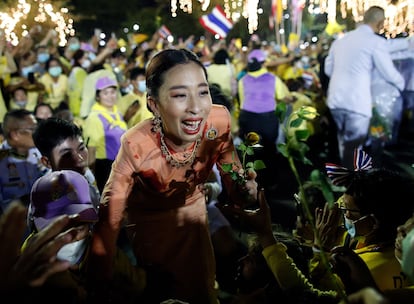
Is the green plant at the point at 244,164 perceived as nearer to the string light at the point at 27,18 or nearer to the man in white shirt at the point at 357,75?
the man in white shirt at the point at 357,75

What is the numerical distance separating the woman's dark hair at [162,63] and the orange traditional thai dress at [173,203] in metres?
0.20

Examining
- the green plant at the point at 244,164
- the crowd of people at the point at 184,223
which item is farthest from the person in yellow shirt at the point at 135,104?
the green plant at the point at 244,164

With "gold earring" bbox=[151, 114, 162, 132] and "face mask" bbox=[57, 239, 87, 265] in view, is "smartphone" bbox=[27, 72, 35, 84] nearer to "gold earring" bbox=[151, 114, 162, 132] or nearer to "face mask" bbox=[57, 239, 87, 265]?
"gold earring" bbox=[151, 114, 162, 132]

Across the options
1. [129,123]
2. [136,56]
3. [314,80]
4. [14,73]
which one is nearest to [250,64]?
[129,123]

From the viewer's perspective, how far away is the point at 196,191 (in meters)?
2.53

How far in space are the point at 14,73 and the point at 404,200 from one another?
713 centimetres

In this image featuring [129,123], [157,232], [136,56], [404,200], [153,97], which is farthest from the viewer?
[136,56]

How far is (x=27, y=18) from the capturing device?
45.1 feet

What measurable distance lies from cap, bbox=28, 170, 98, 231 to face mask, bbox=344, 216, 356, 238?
114cm

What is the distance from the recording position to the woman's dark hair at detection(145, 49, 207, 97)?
86.5 inches

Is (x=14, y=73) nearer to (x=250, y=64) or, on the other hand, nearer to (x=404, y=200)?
(x=250, y=64)

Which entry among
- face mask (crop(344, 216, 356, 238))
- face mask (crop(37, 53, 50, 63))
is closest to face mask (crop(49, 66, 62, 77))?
face mask (crop(37, 53, 50, 63))

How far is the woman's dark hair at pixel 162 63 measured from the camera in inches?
86.5

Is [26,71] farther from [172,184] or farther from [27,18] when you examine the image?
[172,184]
